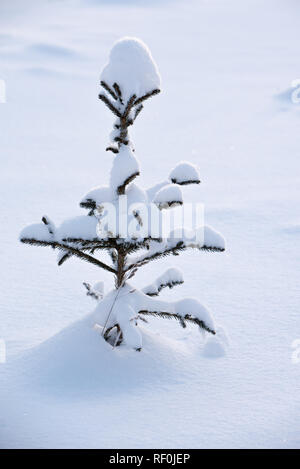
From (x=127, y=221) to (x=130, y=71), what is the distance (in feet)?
3.60

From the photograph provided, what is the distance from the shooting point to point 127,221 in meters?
4.48

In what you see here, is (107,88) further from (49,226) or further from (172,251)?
(172,251)

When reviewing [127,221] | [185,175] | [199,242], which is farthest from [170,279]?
[185,175]

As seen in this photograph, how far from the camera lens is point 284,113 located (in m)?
16.7

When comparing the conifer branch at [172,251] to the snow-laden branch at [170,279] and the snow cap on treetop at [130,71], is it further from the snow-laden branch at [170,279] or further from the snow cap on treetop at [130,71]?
the snow cap on treetop at [130,71]

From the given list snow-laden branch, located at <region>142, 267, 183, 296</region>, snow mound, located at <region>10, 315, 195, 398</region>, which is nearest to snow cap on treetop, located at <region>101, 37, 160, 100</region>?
snow-laden branch, located at <region>142, 267, 183, 296</region>

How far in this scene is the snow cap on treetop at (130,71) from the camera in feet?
14.5

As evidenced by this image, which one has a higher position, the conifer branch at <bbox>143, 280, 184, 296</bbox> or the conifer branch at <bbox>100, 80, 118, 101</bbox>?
the conifer branch at <bbox>100, 80, 118, 101</bbox>

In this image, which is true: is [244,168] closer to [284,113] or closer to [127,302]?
[284,113]

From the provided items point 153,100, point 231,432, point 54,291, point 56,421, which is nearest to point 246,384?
point 231,432

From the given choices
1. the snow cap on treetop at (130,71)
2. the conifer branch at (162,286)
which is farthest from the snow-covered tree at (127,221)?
the conifer branch at (162,286)

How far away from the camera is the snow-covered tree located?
4.43 meters

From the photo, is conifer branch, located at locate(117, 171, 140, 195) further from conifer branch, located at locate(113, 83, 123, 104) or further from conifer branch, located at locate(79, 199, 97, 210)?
conifer branch, located at locate(113, 83, 123, 104)

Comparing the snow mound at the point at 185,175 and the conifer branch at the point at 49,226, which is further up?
the snow mound at the point at 185,175
